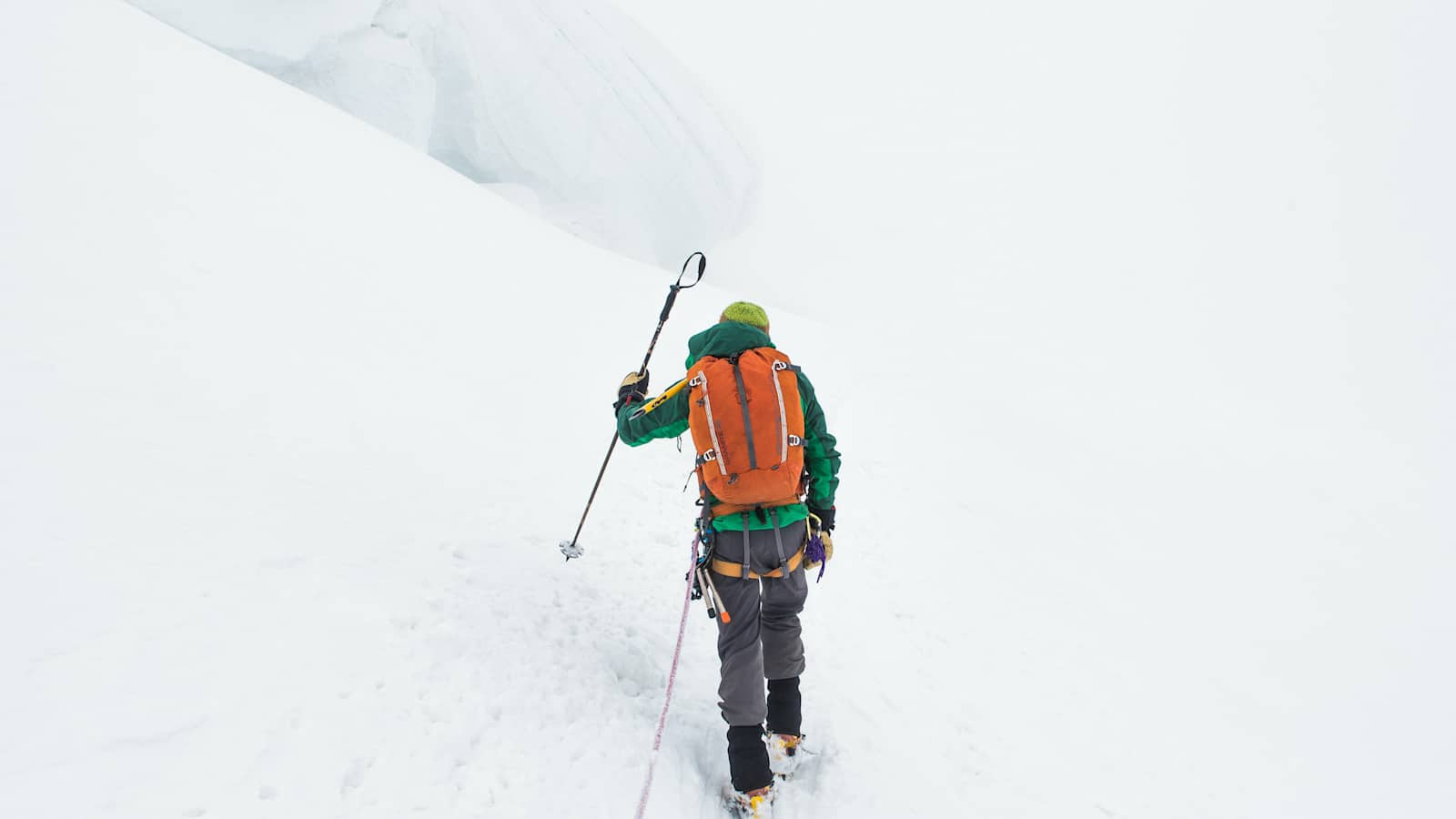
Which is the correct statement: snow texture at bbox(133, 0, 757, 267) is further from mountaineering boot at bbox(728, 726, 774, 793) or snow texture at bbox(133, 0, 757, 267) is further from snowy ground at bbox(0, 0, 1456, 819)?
mountaineering boot at bbox(728, 726, 774, 793)

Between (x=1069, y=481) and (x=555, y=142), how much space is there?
676 inches

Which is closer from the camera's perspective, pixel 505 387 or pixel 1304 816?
pixel 1304 816

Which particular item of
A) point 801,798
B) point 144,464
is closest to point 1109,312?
point 801,798

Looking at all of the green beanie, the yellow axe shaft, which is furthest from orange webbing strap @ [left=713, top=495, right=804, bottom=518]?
the green beanie

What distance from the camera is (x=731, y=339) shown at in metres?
3.62

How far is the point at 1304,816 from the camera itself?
661 cm

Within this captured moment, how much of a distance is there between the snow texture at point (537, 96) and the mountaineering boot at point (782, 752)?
18.5 meters

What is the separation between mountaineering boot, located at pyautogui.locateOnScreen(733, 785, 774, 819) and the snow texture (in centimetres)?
1874

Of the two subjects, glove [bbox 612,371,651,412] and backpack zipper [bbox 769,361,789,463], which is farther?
glove [bbox 612,371,651,412]

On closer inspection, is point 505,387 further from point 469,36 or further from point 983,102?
point 983,102

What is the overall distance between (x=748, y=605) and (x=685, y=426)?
3.17ft

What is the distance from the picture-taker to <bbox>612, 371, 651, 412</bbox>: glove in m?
3.93

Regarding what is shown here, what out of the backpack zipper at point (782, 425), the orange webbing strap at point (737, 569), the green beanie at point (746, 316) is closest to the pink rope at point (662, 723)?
the orange webbing strap at point (737, 569)

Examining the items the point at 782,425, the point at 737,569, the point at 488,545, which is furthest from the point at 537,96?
the point at 737,569
